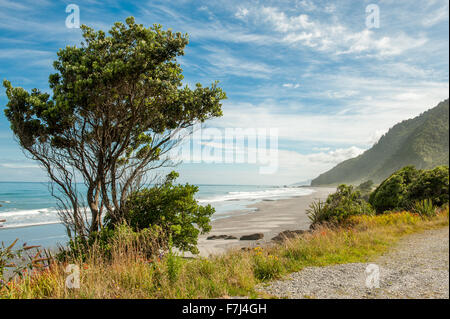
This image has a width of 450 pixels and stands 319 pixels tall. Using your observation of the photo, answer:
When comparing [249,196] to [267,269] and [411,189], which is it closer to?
[411,189]

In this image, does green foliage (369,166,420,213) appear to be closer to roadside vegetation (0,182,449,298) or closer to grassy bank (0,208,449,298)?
roadside vegetation (0,182,449,298)

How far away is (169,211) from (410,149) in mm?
110821

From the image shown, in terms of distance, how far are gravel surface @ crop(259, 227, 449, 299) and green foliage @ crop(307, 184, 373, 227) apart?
6068 mm

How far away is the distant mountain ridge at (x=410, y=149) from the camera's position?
3450 inches

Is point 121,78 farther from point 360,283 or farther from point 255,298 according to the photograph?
point 360,283

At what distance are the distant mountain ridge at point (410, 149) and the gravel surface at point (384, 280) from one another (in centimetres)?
8110

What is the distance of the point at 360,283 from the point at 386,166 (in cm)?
12068

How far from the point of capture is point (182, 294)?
4820 millimetres

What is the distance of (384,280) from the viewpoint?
19.1 feet

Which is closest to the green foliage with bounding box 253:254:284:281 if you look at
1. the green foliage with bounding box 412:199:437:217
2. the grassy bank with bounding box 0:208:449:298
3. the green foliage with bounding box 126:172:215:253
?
the grassy bank with bounding box 0:208:449:298

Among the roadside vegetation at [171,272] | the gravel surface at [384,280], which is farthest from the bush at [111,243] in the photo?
the gravel surface at [384,280]

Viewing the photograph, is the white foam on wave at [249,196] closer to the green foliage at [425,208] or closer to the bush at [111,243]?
the green foliage at [425,208]

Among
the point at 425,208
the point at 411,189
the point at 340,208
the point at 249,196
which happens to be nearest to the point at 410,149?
the point at 249,196

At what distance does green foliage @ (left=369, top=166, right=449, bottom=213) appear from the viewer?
14.8 meters
